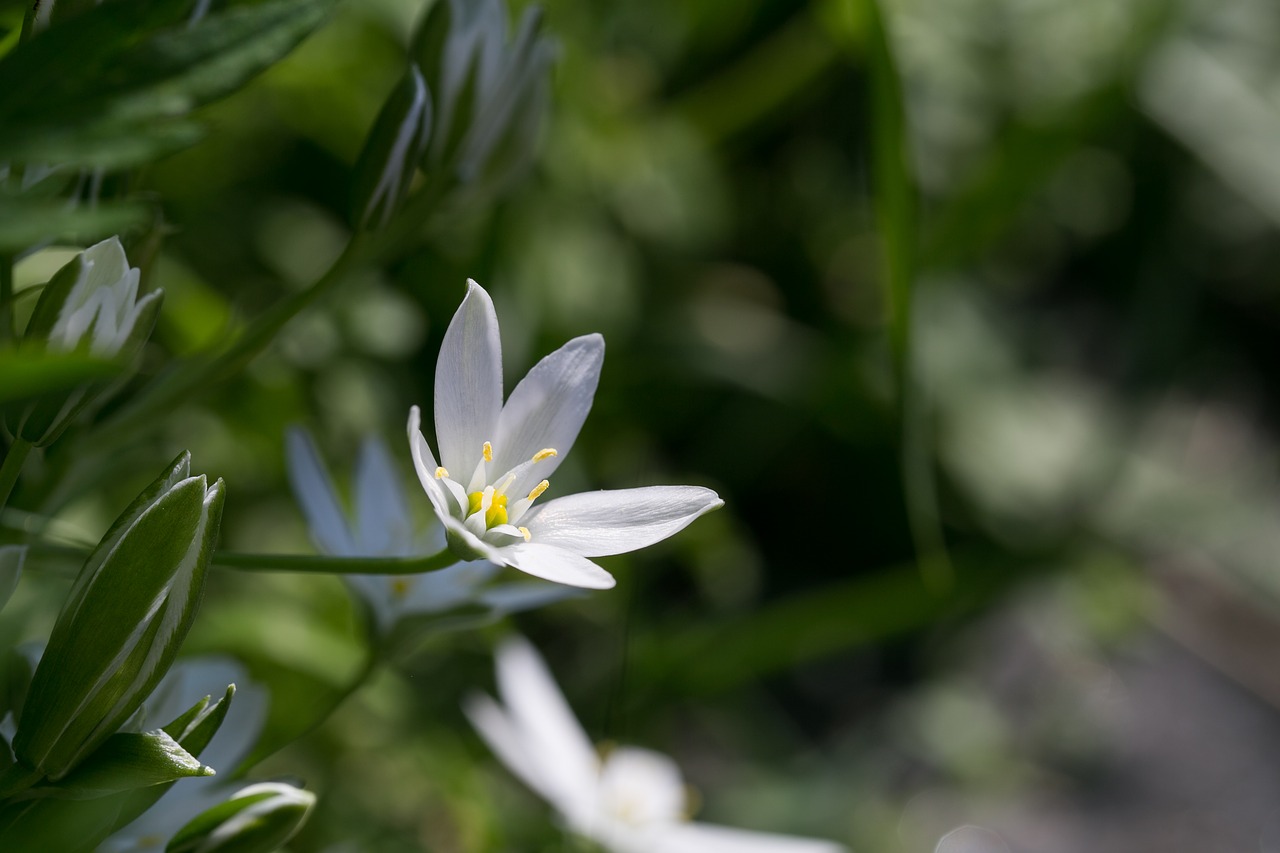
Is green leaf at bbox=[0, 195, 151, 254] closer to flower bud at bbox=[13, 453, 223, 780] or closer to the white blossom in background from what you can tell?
flower bud at bbox=[13, 453, 223, 780]

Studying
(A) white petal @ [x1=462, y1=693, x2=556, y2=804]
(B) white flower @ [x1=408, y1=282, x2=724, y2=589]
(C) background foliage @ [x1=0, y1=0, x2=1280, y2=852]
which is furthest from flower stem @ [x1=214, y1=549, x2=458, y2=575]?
(C) background foliage @ [x1=0, y1=0, x2=1280, y2=852]

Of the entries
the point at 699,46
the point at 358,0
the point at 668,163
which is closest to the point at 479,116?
the point at 358,0

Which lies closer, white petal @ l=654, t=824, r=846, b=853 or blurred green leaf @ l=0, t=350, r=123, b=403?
blurred green leaf @ l=0, t=350, r=123, b=403

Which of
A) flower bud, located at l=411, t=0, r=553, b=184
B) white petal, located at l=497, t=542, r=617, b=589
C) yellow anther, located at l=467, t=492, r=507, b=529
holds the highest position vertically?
flower bud, located at l=411, t=0, r=553, b=184

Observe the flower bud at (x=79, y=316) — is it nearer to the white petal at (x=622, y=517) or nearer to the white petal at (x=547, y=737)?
the white petal at (x=622, y=517)

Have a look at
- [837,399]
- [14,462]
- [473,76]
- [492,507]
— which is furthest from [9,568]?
[837,399]

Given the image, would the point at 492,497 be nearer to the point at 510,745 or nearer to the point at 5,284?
the point at 5,284

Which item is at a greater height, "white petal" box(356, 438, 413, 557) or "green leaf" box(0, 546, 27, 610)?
"green leaf" box(0, 546, 27, 610)
